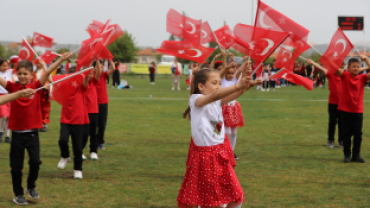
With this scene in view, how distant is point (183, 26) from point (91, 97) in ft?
6.89

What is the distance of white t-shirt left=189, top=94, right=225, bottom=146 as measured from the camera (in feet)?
13.2

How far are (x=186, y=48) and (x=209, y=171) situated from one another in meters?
2.56

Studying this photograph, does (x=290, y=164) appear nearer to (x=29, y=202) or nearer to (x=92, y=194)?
(x=92, y=194)

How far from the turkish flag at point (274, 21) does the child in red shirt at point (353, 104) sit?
3.26 meters

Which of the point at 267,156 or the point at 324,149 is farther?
the point at 324,149

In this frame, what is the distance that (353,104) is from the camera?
7492 millimetres

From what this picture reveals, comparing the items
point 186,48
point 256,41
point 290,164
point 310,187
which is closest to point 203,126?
point 256,41

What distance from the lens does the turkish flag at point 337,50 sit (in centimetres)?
674

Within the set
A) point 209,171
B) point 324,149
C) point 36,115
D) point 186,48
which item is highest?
point 186,48

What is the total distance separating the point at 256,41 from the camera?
4.27 meters

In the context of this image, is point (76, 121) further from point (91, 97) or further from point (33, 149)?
point (33, 149)

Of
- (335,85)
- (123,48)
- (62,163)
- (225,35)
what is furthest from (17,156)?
(123,48)

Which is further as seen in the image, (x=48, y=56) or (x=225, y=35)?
(x=48, y=56)

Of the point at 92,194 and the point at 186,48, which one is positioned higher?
the point at 186,48
